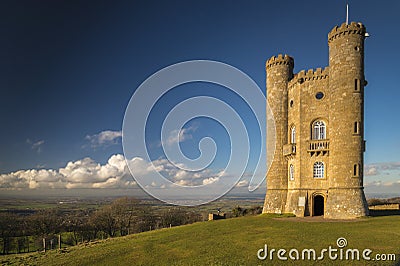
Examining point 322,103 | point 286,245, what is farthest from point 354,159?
point 286,245

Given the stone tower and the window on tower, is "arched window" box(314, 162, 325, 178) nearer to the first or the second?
the stone tower

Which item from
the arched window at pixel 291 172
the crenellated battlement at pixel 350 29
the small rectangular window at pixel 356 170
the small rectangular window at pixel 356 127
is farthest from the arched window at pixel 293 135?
the crenellated battlement at pixel 350 29

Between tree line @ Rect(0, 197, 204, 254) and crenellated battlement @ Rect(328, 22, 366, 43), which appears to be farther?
tree line @ Rect(0, 197, 204, 254)

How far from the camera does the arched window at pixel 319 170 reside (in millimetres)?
32344

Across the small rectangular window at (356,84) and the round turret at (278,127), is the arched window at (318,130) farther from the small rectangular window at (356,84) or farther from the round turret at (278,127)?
the small rectangular window at (356,84)

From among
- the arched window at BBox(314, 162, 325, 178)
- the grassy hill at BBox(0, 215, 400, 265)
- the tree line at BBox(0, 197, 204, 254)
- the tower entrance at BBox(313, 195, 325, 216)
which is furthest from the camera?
the tree line at BBox(0, 197, 204, 254)

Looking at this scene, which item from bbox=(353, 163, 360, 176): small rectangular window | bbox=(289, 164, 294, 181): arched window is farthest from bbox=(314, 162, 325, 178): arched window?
bbox=(353, 163, 360, 176): small rectangular window

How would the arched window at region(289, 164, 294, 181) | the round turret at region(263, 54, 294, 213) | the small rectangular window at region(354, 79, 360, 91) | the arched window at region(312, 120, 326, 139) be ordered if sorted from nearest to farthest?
the small rectangular window at region(354, 79, 360, 91)
the arched window at region(312, 120, 326, 139)
the arched window at region(289, 164, 294, 181)
the round turret at region(263, 54, 294, 213)

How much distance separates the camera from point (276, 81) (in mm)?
37688

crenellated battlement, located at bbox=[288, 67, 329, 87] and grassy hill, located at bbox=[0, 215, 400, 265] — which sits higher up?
crenellated battlement, located at bbox=[288, 67, 329, 87]

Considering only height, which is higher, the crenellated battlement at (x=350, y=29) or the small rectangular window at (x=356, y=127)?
the crenellated battlement at (x=350, y=29)

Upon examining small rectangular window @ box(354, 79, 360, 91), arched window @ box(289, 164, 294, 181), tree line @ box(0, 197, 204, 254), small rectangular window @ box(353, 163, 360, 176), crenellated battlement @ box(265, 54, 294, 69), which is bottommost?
tree line @ box(0, 197, 204, 254)

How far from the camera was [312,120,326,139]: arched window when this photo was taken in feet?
108

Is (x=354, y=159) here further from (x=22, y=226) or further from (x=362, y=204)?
(x=22, y=226)
